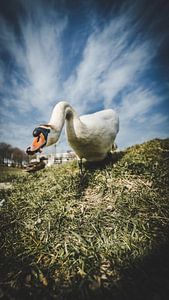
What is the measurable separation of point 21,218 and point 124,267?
1779 mm

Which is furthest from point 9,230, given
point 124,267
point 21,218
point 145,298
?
Result: point 145,298

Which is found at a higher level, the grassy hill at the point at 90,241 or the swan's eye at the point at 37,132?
the swan's eye at the point at 37,132

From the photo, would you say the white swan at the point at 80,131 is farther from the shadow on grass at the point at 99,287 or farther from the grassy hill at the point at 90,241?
the shadow on grass at the point at 99,287

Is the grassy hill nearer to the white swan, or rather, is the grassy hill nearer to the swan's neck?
the white swan

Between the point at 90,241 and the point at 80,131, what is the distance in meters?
2.11

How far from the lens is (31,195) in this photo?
3.34 meters

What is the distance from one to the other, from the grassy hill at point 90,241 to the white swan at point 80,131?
88cm

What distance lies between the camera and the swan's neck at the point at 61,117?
2.50 metres

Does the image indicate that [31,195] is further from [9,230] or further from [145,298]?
[145,298]

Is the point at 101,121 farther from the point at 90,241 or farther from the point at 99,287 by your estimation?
the point at 99,287

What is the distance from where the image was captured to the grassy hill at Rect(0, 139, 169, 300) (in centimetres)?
138

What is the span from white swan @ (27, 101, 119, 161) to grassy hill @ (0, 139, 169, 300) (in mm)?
882

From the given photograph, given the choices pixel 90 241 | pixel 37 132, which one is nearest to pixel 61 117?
pixel 37 132

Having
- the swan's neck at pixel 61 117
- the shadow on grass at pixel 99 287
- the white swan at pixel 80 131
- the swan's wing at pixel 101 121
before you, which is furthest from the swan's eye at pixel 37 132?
the shadow on grass at pixel 99 287
